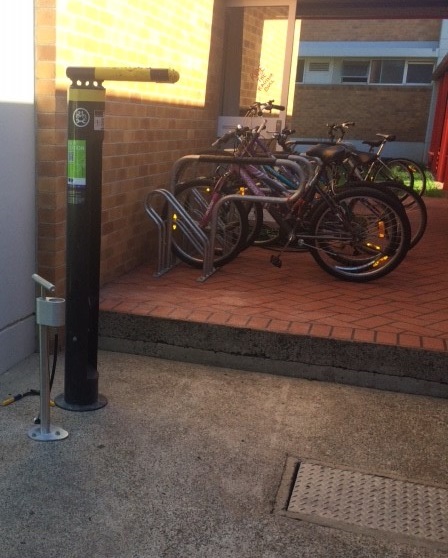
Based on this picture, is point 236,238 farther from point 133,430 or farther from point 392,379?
point 133,430

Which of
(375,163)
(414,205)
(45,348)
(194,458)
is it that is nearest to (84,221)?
(45,348)

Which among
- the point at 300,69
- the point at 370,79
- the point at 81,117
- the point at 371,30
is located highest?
the point at 371,30

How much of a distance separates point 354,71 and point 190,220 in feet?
70.9

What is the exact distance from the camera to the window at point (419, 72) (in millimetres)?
23047

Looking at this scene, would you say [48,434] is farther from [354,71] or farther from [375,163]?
[354,71]

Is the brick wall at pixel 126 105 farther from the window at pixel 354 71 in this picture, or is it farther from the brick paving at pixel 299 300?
the window at pixel 354 71

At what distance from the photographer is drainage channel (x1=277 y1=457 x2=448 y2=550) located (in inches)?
90.7

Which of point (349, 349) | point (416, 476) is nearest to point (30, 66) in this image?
point (349, 349)

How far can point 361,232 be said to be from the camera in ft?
15.5

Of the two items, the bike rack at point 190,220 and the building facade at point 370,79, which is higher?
the building facade at point 370,79

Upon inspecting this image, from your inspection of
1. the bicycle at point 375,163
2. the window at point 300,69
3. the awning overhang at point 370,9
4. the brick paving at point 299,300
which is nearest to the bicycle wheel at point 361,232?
the brick paving at point 299,300

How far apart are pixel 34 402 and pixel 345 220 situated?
2.67 m

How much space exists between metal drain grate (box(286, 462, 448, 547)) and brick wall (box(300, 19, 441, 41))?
22.4m

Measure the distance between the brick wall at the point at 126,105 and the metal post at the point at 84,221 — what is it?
2.31 ft
